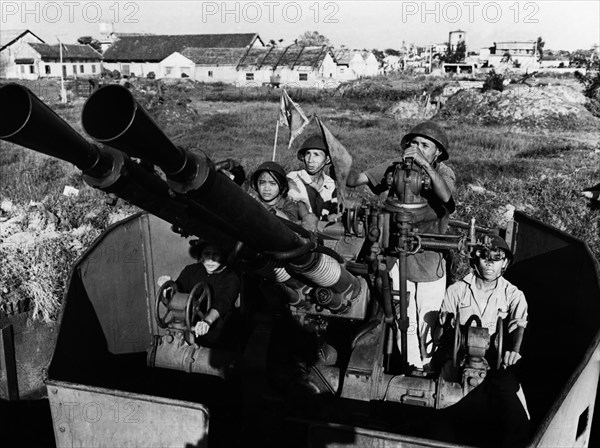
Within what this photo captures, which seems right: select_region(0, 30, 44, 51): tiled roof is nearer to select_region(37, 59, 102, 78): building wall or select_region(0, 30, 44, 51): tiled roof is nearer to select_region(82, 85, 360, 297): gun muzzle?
select_region(37, 59, 102, 78): building wall

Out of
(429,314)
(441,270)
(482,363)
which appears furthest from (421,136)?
(482,363)

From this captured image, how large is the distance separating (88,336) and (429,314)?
2318 mm

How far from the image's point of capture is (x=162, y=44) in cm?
5597

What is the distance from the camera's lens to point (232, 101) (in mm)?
31391

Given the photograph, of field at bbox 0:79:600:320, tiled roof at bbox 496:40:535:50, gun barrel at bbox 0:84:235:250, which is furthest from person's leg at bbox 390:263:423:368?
tiled roof at bbox 496:40:535:50

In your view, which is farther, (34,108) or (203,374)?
(203,374)

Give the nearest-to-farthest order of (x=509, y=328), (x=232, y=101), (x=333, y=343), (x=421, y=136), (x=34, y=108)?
(x=34, y=108) → (x=509, y=328) → (x=421, y=136) → (x=333, y=343) → (x=232, y=101)

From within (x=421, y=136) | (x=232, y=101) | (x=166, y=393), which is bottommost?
(x=166, y=393)

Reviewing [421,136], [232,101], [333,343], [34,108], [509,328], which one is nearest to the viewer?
[34,108]

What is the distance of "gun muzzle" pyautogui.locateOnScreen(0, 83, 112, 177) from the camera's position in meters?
2.05

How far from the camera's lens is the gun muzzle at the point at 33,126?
80.9 inches

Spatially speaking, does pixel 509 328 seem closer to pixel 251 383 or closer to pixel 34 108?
pixel 251 383

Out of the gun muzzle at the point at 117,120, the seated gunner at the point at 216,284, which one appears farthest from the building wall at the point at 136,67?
the gun muzzle at the point at 117,120

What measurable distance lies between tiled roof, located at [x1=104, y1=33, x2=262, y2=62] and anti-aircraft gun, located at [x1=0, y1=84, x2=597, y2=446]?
163ft
